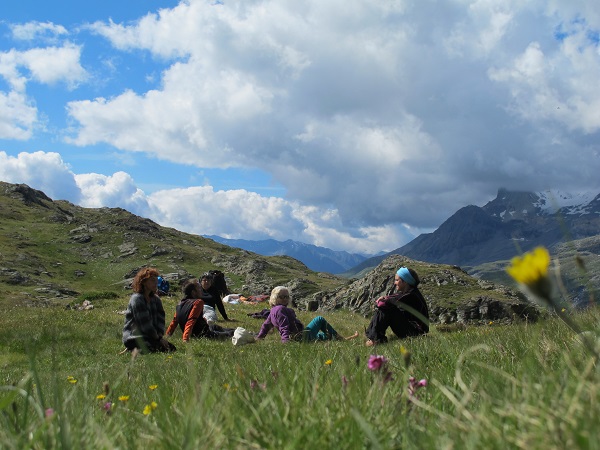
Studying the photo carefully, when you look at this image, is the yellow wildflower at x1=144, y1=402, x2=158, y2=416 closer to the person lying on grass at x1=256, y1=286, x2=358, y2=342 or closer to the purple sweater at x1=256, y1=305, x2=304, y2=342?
the person lying on grass at x1=256, y1=286, x2=358, y2=342

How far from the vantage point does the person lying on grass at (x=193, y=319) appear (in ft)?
54.5

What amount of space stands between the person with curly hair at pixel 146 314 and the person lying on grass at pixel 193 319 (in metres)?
1.92

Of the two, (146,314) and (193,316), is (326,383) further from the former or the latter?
(193,316)

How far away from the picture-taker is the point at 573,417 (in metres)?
1.61

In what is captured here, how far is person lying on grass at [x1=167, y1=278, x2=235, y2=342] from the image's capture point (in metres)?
16.6

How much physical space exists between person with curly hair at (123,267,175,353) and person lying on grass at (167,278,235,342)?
6.31ft

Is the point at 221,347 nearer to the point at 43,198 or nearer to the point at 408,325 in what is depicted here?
the point at 408,325

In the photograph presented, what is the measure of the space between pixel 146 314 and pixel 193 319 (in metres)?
2.95

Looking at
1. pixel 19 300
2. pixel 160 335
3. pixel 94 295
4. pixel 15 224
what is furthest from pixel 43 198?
pixel 160 335

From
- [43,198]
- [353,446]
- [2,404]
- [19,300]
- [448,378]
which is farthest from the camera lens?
[43,198]

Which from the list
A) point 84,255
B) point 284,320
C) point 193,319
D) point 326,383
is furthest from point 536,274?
point 84,255

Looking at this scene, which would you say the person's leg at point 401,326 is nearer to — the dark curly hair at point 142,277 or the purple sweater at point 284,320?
the purple sweater at point 284,320

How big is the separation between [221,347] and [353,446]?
43.7 feet

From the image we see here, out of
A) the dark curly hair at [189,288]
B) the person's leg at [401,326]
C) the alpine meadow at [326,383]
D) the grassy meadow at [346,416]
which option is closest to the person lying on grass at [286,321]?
the alpine meadow at [326,383]
